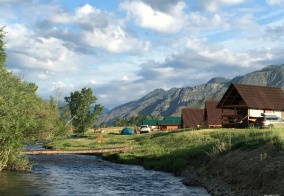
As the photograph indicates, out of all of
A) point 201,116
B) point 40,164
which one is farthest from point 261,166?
point 201,116

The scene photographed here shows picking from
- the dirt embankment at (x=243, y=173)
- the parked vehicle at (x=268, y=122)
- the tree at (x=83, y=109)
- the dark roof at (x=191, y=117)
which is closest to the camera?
the dirt embankment at (x=243, y=173)

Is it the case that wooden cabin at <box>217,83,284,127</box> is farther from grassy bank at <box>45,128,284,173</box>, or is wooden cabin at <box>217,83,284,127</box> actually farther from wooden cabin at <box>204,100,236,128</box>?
wooden cabin at <box>204,100,236,128</box>

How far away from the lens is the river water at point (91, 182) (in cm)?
2209

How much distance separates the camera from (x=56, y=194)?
21.2m

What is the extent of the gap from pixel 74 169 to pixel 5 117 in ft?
38.9

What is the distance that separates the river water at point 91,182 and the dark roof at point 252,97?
2623 cm

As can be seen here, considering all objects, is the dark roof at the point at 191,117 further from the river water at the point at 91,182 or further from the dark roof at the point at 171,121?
the river water at the point at 91,182

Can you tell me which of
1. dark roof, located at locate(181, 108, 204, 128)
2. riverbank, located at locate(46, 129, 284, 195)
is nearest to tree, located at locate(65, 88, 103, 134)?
dark roof, located at locate(181, 108, 204, 128)

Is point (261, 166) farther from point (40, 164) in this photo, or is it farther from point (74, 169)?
point (40, 164)

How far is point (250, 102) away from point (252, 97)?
1.65 metres

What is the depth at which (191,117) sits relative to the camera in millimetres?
86812

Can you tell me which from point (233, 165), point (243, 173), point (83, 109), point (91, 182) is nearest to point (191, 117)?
point (83, 109)

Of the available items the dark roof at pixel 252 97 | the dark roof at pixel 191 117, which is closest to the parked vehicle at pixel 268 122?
the dark roof at pixel 252 97

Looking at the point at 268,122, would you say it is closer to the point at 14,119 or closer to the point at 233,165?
the point at 233,165
